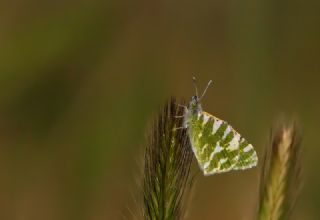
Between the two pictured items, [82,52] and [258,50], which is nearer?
[258,50]

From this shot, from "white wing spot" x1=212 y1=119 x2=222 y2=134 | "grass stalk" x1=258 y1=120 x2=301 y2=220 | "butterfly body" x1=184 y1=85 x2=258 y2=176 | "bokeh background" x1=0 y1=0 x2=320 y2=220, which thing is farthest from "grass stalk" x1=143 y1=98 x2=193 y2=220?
"bokeh background" x1=0 y1=0 x2=320 y2=220

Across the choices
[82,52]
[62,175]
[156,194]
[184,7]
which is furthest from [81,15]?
[156,194]

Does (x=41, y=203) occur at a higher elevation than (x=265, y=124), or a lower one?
lower

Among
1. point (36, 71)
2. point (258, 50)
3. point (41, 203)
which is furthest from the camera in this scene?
point (36, 71)

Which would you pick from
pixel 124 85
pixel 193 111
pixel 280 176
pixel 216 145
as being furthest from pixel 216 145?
pixel 124 85

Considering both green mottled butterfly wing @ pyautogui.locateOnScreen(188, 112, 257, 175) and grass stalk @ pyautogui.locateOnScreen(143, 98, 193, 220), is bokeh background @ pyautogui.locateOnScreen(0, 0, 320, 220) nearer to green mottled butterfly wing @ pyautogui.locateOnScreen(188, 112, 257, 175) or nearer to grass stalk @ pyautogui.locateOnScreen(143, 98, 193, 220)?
green mottled butterfly wing @ pyautogui.locateOnScreen(188, 112, 257, 175)

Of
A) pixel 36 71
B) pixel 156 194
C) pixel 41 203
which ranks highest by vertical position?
pixel 36 71

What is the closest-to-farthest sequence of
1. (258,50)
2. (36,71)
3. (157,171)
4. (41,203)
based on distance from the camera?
(157,171) < (41,203) < (258,50) < (36,71)

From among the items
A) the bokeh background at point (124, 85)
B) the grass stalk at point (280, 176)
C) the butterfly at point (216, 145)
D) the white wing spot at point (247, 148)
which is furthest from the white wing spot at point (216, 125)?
the bokeh background at point (124, 85)

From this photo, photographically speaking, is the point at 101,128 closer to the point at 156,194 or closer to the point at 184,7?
the point at 184,7
